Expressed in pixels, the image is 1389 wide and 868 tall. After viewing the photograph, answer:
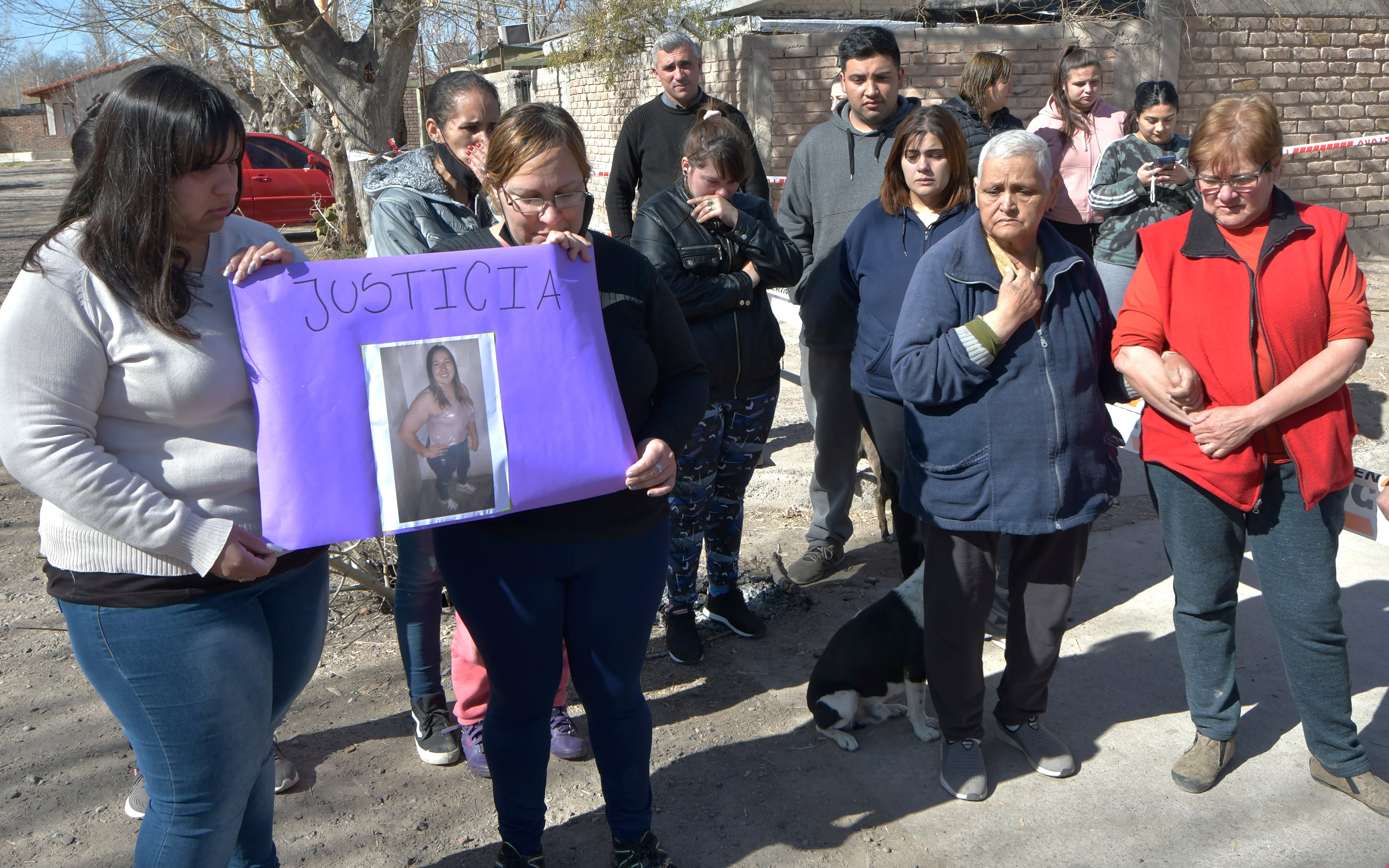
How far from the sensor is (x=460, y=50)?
30688mm

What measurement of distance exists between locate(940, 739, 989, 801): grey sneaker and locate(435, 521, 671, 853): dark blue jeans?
986mm

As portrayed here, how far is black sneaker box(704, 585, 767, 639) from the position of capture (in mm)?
3922

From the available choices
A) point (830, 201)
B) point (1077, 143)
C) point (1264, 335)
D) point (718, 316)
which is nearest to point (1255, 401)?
point (1264, 335)

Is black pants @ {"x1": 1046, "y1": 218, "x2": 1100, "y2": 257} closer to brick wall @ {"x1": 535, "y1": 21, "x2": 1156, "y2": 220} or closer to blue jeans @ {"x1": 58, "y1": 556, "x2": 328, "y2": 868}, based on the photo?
brick wall @ {"x1": 535, "y1": 21, "x2": 1156, "y2": 220}

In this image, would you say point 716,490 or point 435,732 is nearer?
point 435,732

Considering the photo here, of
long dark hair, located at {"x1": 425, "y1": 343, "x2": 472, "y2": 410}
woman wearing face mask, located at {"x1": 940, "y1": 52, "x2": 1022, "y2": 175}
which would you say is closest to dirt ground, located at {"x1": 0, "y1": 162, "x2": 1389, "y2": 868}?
long dark hair, located at {"x1": 425, "y1": 343, "x2": 472, "y2": 410}

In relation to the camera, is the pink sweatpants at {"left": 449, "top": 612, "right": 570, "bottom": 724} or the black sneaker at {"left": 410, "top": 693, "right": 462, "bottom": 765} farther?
the black sneaker at {"left": 410, "top": 693, "right": 462, "bottom": 765}

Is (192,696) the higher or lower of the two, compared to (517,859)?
higher

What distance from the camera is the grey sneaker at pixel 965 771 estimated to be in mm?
2918

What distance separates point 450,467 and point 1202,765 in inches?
93.9

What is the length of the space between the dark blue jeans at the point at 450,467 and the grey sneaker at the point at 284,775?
1.56 metres

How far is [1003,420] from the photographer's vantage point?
8.89ft

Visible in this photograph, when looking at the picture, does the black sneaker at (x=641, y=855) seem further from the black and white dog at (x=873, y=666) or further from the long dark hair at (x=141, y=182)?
the long dark hair at (x=141, y=182)

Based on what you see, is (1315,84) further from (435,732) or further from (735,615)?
(435,732)
